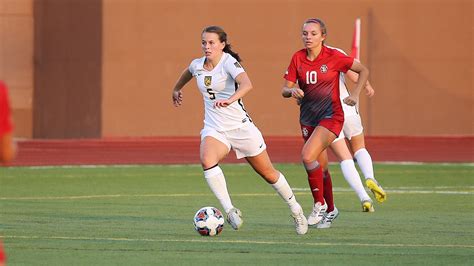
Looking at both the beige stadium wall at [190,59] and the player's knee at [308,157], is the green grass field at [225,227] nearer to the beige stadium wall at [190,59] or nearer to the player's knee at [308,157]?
the player's knee at [308,157]

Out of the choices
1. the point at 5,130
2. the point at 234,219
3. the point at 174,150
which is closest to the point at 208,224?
the point at 234,219

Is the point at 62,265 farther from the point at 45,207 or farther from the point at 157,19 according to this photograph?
the point at 157,19

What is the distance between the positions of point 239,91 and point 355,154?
4289 mm

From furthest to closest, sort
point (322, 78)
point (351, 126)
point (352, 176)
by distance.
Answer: point (351, 126) < point (352, 176) < point (322, 78)

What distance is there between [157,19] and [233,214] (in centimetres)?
2180

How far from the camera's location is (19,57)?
34.7 m

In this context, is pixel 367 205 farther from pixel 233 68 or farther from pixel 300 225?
pixel 233 68

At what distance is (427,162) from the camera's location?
26.7 meters

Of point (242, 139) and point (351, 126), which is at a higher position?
point (242, 139)

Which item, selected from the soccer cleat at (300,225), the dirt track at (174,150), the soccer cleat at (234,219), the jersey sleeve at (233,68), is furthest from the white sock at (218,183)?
the dirt track at (174,150)

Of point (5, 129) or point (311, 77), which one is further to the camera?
point (311, 77)

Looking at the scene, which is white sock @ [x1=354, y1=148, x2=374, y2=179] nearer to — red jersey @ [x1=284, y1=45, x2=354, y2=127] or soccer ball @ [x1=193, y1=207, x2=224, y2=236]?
red jersey @ [x1=284, y1=45, x2=354, y2=127]

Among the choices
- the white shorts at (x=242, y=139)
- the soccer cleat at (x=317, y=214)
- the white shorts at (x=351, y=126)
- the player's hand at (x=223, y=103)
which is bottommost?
the soccer cleat at (x=317, y=214)

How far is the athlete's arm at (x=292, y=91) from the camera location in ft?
44.5
